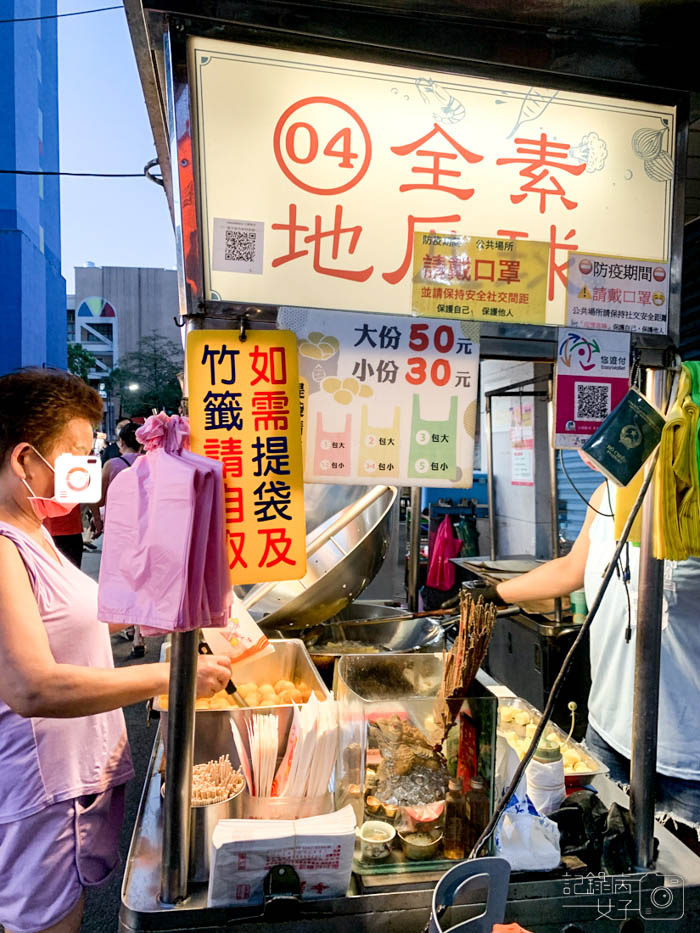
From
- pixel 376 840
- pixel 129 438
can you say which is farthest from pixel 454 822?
pixel 129 438

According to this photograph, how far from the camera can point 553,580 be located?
9.72 feet

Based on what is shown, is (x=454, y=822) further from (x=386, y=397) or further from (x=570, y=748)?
(x=386, y=397)

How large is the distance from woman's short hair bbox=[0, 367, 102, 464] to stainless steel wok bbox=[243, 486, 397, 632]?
58.8 inches

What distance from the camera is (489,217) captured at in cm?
155

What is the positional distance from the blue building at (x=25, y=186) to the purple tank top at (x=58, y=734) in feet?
73.1

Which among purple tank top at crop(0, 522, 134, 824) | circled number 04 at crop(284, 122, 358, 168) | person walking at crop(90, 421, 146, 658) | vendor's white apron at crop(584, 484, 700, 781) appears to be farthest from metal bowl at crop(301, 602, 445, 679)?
person walking at crop(90, 421, 146, 658)

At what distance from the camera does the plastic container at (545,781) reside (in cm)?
182

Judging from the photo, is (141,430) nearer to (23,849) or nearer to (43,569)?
(43,569)

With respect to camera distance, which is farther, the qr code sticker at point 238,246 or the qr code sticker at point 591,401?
the qr code sticker at point 591,401

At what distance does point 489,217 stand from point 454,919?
5.48 feet

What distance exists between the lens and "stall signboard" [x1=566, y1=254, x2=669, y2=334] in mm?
1610

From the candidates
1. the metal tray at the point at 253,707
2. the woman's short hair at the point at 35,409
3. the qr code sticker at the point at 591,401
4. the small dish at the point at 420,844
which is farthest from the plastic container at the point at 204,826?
the qr code sticker at the point at 591,401

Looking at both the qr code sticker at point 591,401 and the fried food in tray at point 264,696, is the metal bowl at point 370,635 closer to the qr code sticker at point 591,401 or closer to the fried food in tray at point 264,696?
the fried food in tray at point 264,696

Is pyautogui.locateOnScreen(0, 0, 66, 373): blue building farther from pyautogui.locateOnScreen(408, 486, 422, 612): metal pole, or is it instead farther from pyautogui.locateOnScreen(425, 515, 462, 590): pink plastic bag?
pyautogui.locateOnScreen(408, 486, 422, 612): metal pole
